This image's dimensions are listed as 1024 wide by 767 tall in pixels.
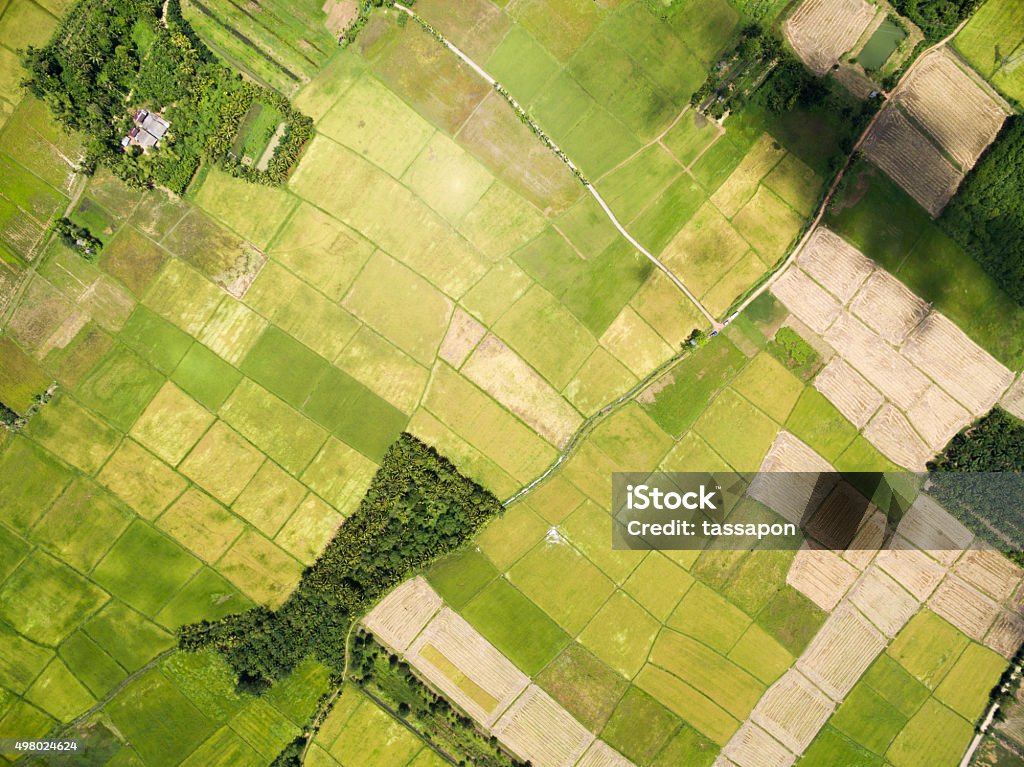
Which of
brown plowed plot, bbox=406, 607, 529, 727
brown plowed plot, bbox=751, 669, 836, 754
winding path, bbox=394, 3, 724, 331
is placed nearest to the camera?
winding path, bbox=394, 3, 724, 331

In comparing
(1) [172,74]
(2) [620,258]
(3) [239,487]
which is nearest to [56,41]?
(1) [172,74]

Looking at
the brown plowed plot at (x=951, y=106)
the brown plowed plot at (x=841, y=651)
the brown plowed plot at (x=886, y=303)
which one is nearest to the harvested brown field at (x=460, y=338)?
the brown plowed plot at (x=886, y=303)

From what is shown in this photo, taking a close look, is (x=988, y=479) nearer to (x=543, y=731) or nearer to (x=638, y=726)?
(x=638, y=726)

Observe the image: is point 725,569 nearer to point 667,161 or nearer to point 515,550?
point 515,550

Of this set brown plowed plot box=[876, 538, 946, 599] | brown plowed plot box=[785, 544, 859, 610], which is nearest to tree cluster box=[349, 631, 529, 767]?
brown plowed plot box=[785, 544, 859, 610]

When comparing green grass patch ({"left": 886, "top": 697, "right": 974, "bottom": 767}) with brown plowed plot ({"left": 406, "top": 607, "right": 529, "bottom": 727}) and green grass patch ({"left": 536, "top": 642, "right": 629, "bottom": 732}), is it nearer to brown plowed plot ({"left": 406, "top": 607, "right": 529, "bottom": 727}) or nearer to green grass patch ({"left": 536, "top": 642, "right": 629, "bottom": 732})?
green grass patch ({"left": 536, "top": 642, "right": 629, "bottom": 732})
